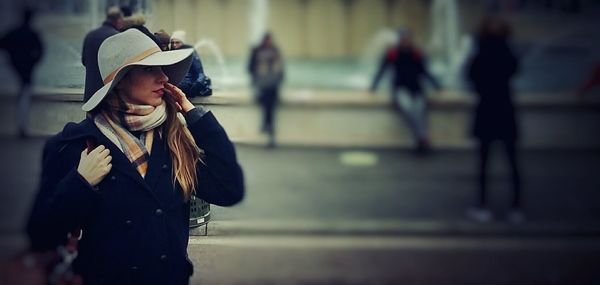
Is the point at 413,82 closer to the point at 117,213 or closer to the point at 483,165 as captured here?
the point at 483,165

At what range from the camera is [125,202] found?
7.11ft

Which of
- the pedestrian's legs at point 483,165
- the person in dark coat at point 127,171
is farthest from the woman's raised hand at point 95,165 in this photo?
the pedestrian's legs at point 483,165

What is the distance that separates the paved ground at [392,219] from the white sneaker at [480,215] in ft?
0.39

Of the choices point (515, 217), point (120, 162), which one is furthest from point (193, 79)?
point (515, 217)

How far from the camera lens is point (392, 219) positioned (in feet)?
24.7

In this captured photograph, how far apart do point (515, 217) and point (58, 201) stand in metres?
6.03

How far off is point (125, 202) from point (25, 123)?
26.5ft

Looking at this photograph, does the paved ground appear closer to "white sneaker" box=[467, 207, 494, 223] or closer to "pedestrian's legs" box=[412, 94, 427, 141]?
"white sneaker" box=[467, 207, 494, 223]

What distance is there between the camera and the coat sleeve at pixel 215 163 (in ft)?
7.26

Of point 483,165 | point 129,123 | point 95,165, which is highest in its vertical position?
point 129,123

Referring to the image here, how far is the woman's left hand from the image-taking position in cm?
220

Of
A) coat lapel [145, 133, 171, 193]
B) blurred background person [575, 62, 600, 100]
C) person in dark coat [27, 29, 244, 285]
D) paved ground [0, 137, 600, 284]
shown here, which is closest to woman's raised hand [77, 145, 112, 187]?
person in dark coat [27, 29, 244, 285]

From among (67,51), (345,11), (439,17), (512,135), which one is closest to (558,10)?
(439,17)

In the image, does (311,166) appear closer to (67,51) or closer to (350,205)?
(350,205)
